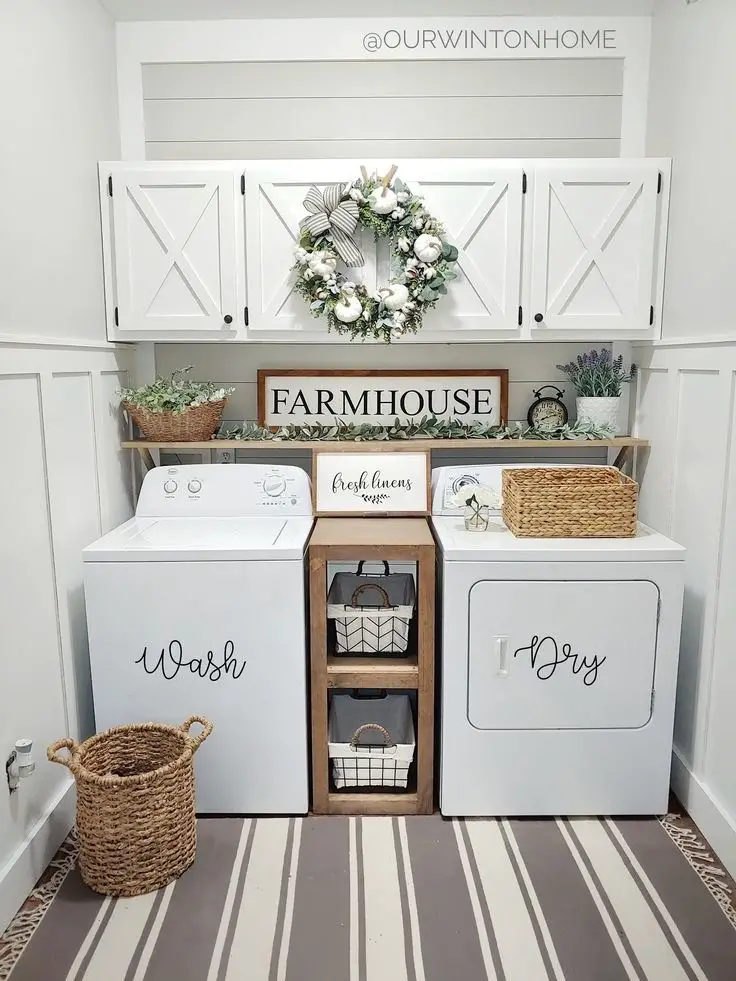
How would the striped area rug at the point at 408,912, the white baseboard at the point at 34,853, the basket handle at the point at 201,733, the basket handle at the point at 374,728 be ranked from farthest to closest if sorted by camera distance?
the basket handle at the point at 374,728 → the basket handle at the point at 201,733 → the white baseboard at the point at 34,853 → the striped area rug at the point at 408,912

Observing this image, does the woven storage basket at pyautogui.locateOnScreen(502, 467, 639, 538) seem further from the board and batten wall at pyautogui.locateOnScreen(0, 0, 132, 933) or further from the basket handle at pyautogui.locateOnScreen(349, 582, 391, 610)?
the board and batten wall at pyautogui.locateOnScreen(0, 0, 132, 933)

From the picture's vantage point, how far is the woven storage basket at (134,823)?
191 cm

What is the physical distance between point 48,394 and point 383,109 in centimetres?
154

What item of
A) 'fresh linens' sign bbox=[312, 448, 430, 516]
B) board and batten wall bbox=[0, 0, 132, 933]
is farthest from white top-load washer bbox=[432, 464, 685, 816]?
board and batten wall bbox=[0, 0, 132, 933]

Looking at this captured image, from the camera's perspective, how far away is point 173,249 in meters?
2.51

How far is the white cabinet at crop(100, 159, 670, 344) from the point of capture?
247 centimetres

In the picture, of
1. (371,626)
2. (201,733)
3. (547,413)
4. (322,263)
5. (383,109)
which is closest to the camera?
(201,733)

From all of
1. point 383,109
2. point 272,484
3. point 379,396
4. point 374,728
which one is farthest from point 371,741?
point 383,109

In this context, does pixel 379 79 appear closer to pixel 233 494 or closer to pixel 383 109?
pixel 383 109

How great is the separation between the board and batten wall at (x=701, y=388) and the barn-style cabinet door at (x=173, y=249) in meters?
1.41

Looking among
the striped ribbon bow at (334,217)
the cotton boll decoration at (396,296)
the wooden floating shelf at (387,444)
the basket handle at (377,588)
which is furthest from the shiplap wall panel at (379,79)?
the basket handle at (377,588)

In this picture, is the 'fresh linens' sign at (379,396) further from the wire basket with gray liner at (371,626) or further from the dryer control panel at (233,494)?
the wire basket with gray liner at (371,626)

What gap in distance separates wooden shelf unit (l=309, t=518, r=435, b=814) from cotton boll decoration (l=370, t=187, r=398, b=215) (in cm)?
101

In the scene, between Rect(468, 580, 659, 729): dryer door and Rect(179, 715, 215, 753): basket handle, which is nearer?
Rect(179, 715, 215, 753): basket handle
